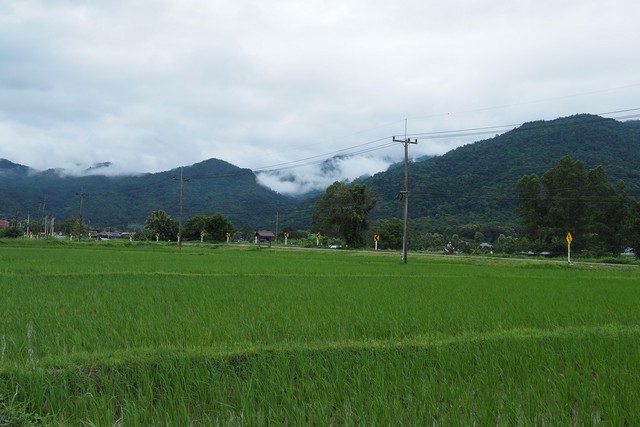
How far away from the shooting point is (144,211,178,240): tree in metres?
67.2

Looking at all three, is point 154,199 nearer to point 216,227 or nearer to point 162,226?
point 162,226

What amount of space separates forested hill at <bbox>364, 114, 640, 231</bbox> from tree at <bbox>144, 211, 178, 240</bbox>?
29864mm

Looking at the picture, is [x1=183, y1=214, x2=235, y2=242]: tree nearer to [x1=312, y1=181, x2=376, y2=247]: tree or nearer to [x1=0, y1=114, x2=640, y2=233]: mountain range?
[x1=0, y1=114, x2=640, y2=233]: mountain range

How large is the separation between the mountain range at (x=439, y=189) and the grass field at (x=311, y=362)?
27.7 metres

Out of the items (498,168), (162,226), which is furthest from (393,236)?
(162,226)

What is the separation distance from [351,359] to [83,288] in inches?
312

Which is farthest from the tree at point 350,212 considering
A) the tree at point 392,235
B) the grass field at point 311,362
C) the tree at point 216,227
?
the grass field at point 311,362

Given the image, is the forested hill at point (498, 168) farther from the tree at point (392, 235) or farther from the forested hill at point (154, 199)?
the forested hill at point (154, 199)

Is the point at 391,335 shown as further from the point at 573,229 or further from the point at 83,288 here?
the point at 573,229

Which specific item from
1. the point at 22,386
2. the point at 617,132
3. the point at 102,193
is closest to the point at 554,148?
the point at 617,132

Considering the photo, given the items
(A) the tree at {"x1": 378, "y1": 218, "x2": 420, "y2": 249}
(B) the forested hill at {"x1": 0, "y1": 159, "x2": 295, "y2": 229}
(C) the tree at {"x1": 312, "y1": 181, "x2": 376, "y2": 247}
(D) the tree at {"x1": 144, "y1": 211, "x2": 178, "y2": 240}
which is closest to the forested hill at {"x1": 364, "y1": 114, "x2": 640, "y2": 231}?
(A) the tree at {"x1": 378, "y1": 218, "x2": 420, "y2": 249}

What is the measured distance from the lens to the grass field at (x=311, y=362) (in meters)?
3.57

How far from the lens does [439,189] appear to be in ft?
213

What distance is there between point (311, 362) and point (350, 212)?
4943 centimetres
